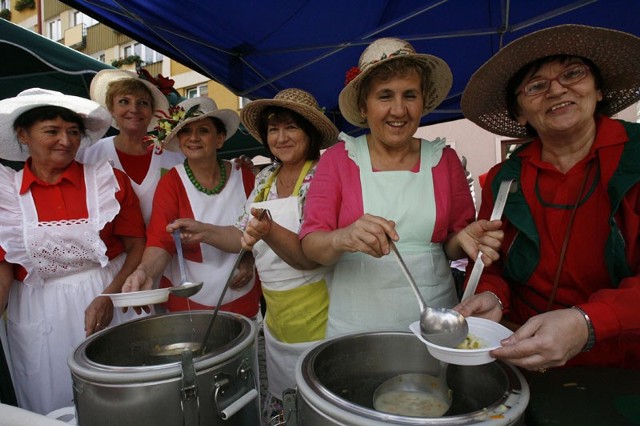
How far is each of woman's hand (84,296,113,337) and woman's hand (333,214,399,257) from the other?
1143 mm

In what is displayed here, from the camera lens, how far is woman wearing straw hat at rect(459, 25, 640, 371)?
119 cm

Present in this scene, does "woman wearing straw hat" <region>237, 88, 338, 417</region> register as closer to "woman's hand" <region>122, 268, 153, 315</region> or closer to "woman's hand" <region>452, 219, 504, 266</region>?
"woman's hand" <region>122, 268, 153, 315</region>

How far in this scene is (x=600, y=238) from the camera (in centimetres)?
123

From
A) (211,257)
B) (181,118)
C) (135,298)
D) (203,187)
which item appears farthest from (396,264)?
(181,118)

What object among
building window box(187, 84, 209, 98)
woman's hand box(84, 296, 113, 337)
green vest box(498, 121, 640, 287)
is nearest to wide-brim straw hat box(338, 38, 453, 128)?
green vest box(498, 121, 640, 287)

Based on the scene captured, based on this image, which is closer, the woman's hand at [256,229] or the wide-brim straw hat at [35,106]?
the woman's hand at [256,229]

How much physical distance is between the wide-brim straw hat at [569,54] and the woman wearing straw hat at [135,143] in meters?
1.69

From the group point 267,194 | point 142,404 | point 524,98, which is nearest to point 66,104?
point 267,194

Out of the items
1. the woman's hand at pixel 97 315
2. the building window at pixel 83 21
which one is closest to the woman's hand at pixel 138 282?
the woman's hand at pixel 97 315

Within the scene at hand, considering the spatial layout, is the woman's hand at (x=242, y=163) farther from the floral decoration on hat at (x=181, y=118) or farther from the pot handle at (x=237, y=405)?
the pot handle at (x=237, y=405)

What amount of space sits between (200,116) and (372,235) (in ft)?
4.40

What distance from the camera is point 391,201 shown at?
1452mm

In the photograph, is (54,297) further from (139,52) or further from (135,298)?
(139,52)

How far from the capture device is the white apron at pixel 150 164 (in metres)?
2.28
